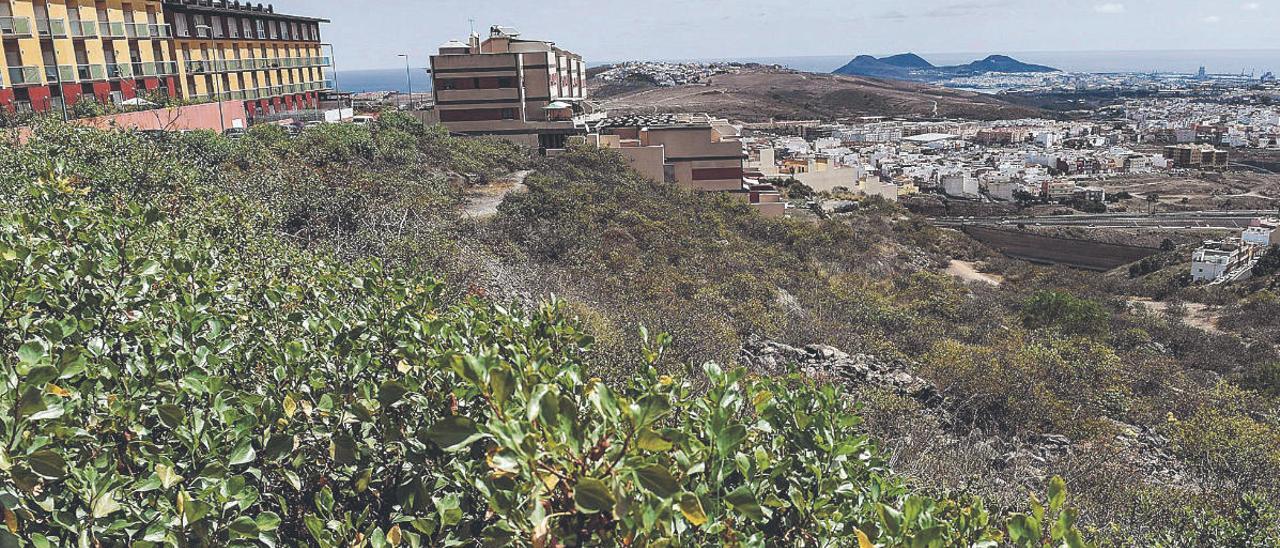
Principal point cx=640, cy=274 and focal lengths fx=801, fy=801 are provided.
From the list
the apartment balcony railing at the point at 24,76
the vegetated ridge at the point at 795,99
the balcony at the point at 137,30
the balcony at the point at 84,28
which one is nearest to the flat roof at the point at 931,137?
the vegetated ridge at the point at 795,99

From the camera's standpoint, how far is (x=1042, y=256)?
131 ft

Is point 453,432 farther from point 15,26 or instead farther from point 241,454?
point 15,26

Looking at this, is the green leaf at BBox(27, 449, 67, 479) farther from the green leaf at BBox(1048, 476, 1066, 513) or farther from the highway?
the highway

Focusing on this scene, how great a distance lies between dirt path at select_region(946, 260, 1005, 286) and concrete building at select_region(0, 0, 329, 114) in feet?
93.6

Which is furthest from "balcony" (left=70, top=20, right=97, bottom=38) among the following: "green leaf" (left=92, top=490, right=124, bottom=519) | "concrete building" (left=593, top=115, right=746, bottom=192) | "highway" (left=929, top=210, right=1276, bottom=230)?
"highway" (left=929, top=210, right=1276, bottom=230)

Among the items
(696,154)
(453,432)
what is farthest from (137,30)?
(453,432)

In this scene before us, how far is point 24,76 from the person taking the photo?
924 inches

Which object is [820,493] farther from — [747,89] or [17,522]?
[747,89]

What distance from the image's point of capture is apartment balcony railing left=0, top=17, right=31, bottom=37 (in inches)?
901

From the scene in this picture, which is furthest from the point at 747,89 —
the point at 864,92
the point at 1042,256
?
the point at 1042,256

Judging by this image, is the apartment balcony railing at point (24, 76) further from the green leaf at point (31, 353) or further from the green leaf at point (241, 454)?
the green leaf at point (241, 454)

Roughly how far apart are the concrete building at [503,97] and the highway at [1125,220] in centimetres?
2834

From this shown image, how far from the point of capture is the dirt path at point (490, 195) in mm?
17547

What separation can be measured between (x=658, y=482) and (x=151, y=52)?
113 ft
